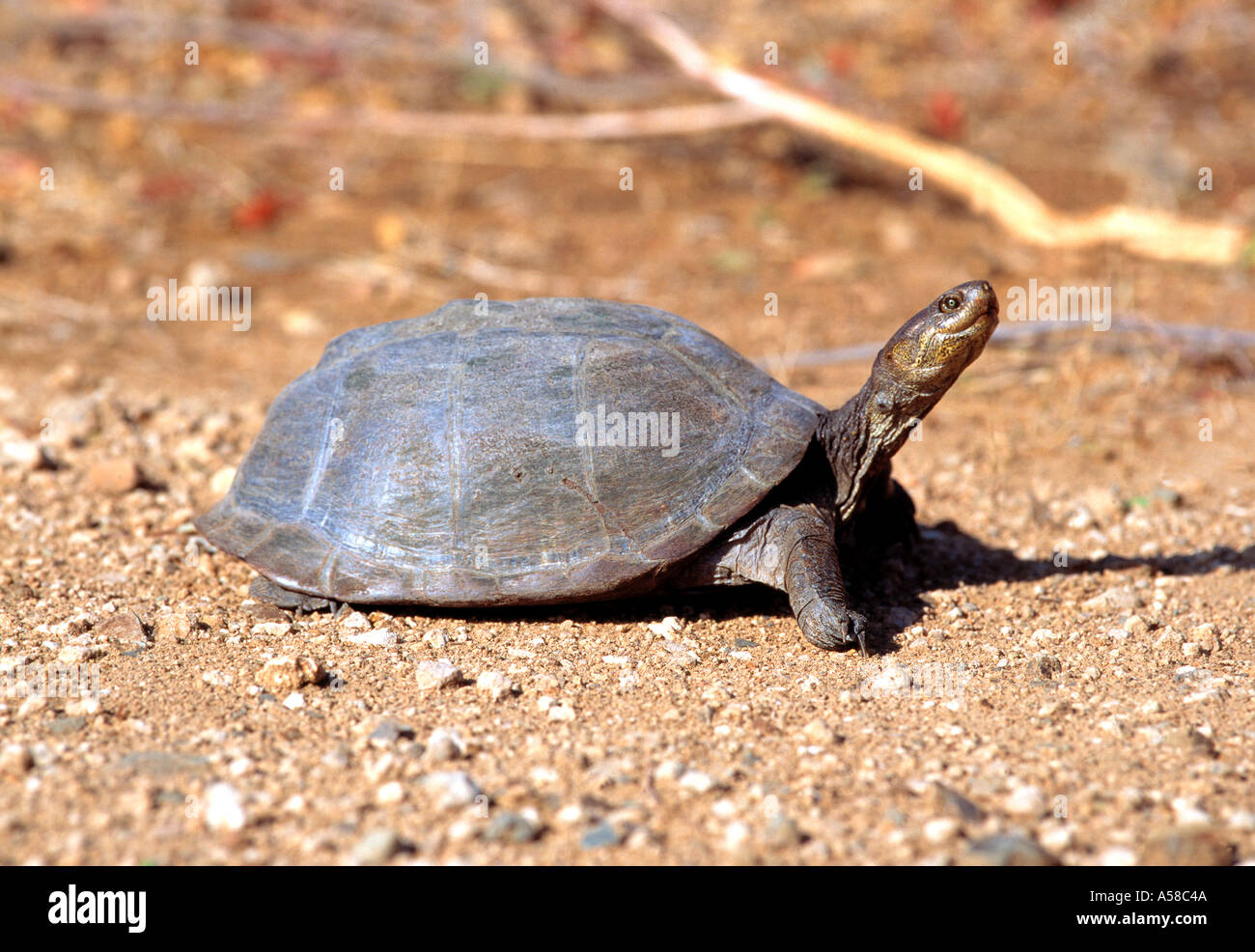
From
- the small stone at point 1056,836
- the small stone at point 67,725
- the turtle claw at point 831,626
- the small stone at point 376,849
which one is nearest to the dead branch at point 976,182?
the turtle claw at point 831,626

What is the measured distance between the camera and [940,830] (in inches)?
113

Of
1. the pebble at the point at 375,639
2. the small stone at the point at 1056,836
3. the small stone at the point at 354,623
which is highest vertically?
the small stone at the point at 354,623

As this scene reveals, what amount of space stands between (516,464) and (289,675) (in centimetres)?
107

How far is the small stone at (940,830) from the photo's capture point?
2.87 metres

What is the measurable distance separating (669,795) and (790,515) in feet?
4.67

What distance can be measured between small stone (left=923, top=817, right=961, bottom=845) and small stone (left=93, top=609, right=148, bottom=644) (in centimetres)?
278

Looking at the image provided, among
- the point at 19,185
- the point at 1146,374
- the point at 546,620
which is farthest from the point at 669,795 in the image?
the point at 19,185

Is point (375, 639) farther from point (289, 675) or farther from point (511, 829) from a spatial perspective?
point (511, 829)

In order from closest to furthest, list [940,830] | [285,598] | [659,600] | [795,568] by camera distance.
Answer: [940,830]
[795,568]
[285,598]
[659,600]

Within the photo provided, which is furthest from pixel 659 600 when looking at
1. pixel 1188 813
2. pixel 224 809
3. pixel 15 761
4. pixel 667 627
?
pixel 15 761

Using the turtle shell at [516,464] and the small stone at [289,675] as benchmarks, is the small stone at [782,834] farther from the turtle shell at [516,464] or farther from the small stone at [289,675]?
the small stone at [289,675]

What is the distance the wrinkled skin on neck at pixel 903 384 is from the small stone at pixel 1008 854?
1810 mm
